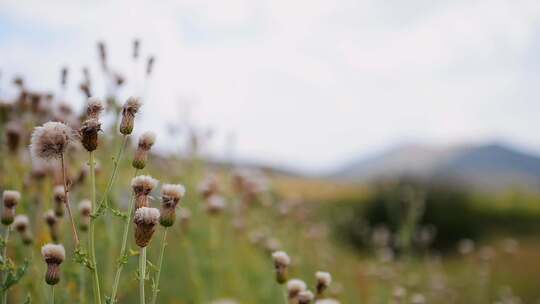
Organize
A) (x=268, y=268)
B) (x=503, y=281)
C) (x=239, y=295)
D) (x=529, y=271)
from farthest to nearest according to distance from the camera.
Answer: (x=529, y=271) → (x=503, y=281) → (x=268, y=268) → (x=239, y=295)

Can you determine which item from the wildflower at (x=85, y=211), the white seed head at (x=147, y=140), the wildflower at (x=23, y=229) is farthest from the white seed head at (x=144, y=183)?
the wildflower at (x=85, y=211)

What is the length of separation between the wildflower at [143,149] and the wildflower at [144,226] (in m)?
0.14

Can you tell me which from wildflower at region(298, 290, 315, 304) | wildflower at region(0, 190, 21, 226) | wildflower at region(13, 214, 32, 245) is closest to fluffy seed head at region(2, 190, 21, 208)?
wildflower at region(0, 190, 21, 226)

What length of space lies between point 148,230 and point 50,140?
0.33 metres

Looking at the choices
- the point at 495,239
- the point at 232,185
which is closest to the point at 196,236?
the point at 232,185

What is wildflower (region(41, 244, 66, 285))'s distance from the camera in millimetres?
1627

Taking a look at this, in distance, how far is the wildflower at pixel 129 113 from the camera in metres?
1.65

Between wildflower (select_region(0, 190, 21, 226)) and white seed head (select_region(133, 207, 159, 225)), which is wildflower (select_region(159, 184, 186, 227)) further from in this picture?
wildflower (select_region(0, 190, 21, 226))

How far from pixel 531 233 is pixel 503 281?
5704 millimetres

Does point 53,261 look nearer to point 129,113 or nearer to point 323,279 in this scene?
point 129,113

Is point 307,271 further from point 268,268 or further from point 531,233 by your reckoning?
point 531,233

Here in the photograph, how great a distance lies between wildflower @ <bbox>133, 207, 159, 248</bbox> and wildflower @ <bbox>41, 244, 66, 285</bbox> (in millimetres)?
254

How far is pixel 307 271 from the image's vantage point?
230 inches

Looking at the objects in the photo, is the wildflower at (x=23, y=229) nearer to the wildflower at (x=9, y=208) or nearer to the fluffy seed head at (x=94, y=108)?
the wildflower at (x=9, y=208)
